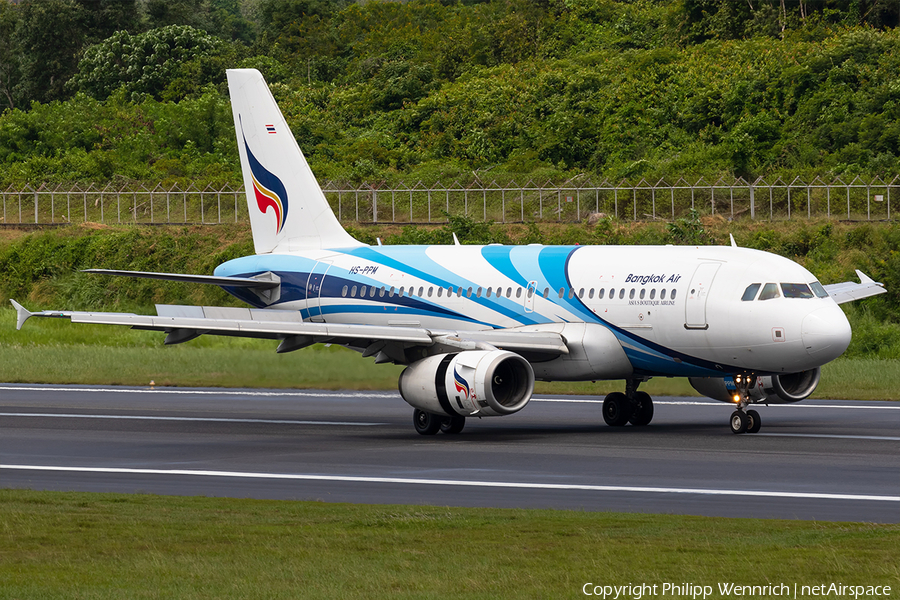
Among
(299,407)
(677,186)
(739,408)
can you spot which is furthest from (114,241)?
(739,408)

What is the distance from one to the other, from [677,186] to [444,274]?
44.3 metres

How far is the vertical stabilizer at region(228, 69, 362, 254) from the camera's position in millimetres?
37938

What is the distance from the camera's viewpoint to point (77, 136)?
101438 mm

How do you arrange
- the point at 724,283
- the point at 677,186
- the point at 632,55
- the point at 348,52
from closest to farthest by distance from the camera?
the point at 724,283 → the point at 677,186 → the point at 632,55 → the point at 348,52

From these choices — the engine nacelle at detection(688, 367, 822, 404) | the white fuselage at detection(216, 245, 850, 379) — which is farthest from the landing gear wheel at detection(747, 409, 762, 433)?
the white fuselage at detection(216, 245, 850, 379)

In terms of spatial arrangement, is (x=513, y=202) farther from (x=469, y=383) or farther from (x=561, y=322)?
(x=469, y=383)

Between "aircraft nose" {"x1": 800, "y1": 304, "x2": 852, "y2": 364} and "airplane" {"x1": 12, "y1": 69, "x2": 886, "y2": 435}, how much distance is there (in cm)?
3

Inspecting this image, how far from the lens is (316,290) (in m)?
35.4

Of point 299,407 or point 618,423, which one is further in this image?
point 299,407

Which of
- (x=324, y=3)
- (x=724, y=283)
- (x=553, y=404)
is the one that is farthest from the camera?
(x=324, y=3)

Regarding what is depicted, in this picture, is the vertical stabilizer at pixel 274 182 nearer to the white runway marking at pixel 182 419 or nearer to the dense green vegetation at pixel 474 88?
the white runway marking at pixel 182 419

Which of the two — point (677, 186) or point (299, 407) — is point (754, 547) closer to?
point (299, 407)

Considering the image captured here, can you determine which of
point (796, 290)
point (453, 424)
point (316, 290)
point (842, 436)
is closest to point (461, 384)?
point (453, 424)

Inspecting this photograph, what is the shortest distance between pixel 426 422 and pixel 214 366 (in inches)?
543
